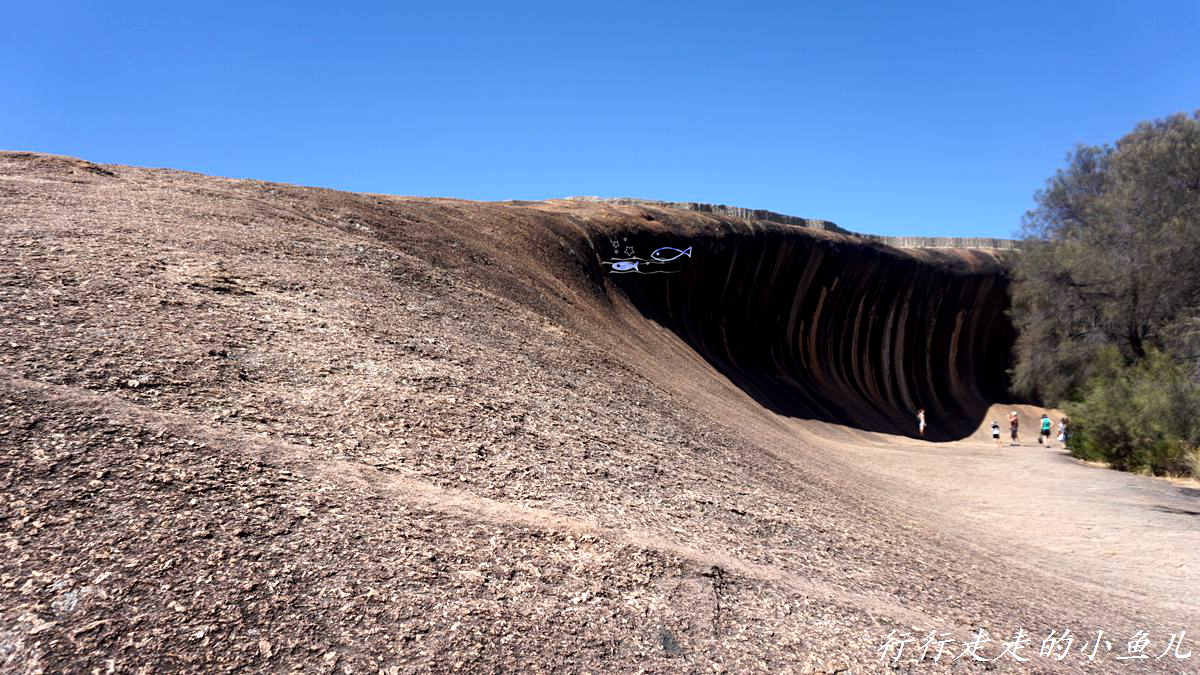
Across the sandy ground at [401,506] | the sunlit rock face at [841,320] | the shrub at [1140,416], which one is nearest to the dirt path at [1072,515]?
the sandy ground at [401,506]

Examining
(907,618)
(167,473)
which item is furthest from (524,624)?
(907,618)

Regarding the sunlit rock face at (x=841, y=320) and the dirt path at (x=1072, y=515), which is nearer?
the dirt path at (x=1072, y=515)

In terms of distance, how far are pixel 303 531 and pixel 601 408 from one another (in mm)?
4336

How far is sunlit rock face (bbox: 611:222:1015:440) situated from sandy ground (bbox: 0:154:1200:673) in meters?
11.7

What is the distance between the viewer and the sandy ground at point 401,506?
10.8 feet

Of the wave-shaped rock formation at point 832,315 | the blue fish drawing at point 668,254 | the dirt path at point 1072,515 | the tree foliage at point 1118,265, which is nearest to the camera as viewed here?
the dirt path at point 1072,515

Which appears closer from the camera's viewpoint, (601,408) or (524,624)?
(524,624)

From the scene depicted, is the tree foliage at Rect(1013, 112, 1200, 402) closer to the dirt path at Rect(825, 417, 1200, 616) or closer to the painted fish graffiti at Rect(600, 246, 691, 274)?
the dirt path at Rect(825, 417, 1200, 616)

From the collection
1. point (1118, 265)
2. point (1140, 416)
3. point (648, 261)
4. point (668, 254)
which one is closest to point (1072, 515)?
point (1140, 416)

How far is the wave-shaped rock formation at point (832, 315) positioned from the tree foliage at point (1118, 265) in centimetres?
673

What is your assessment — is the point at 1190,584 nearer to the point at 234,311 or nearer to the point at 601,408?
the point at 601,408

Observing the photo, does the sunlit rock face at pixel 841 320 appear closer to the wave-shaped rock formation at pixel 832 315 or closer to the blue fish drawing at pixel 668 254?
the wave-shaped rock formation at pixel 832 315

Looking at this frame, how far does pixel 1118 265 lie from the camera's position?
1641 centimetres

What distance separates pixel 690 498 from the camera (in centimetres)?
597
